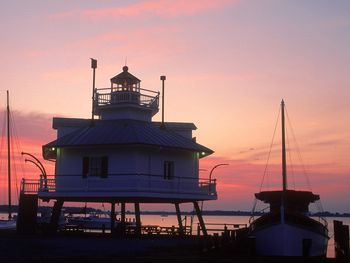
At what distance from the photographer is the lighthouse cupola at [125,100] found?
161ft

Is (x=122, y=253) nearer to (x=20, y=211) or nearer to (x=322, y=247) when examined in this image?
(x=20, y=211)

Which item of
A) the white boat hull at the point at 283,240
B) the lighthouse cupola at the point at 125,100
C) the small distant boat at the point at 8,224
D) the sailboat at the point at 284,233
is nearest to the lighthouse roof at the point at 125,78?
the lighthouse cupola at the point at 125,100

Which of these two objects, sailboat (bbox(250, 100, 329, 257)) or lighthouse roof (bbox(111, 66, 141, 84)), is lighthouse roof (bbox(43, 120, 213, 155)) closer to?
lighthouse roof (bbox(111, 66, 141, 84))

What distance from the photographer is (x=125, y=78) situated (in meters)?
48.8

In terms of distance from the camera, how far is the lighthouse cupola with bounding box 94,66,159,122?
49.0 m

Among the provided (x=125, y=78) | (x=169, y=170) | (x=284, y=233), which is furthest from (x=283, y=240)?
(x=125, y=78)

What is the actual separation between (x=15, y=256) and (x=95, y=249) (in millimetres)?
5618

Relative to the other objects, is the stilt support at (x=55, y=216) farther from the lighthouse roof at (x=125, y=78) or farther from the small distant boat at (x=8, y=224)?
the small distant boat at (x=8, y=224)

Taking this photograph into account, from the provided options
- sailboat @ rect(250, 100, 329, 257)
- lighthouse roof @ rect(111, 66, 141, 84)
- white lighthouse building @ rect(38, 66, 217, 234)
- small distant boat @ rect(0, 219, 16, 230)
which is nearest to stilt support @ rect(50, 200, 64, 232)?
white lighthouse building @ rect(38, 66, 217, 234)

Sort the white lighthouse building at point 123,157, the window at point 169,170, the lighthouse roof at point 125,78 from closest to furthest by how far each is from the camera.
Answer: the white lighthouse building at point 123,157 < the window at point 169,170 < the lighthouse roof at point 125,78

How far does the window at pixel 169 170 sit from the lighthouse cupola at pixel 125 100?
5.04 m

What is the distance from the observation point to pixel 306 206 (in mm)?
48094

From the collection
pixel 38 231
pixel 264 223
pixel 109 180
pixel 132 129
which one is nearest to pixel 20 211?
pixel 38 231

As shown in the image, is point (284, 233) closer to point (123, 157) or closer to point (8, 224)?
point (123, 157)
